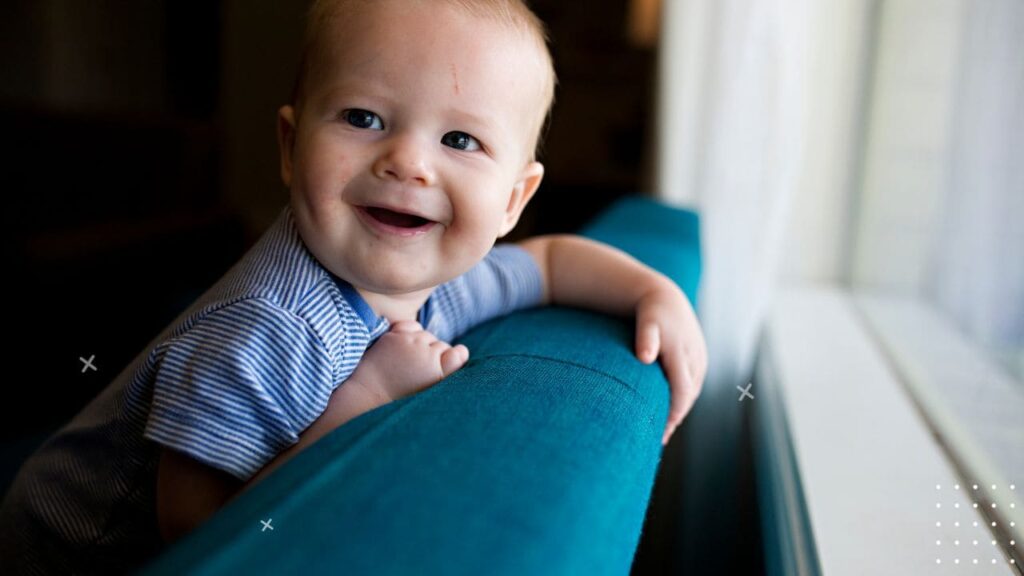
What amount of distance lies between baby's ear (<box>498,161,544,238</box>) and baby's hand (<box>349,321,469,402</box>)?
0.15m

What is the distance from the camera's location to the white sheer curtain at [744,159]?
1.42 metres

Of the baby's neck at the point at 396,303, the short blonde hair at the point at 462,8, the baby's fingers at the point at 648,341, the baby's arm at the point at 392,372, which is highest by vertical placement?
the short blonde hair at the point at 462,8

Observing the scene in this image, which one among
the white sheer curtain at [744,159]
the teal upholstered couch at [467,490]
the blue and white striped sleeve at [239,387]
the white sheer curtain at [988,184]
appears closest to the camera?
the teal upholstered couch at [467,490]

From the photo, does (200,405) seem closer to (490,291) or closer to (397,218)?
(397,218)

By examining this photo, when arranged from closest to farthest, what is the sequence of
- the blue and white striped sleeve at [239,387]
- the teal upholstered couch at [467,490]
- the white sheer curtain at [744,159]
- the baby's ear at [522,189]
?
the teal upholstered couch at [467,490] → the blue and white striped sleeve at [239,387] → the baby's ear at [522,189] → the white sheer curtain at [744,159]

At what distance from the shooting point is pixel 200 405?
55 cm

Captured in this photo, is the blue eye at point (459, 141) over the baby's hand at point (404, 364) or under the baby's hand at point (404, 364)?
over

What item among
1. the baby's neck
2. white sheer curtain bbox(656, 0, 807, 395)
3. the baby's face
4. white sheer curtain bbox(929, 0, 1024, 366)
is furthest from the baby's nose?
white sheer curtain bbox(656, 0, 807, 395)

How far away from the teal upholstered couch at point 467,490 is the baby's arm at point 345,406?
0.05 m

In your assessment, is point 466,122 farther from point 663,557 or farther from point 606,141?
point 606,141

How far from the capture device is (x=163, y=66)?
3.54m

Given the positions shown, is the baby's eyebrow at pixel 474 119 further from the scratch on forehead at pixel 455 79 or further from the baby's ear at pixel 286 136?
the baby's ear at pixel 286 136

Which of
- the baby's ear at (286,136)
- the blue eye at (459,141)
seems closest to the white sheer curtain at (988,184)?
the blue eye at (459,141)

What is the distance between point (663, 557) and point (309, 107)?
1062 mm
